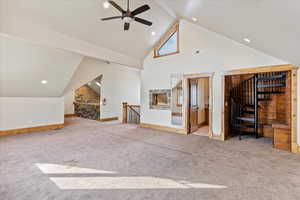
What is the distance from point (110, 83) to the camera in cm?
859

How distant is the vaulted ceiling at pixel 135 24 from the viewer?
2312 millimetres

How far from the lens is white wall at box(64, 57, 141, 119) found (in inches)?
285

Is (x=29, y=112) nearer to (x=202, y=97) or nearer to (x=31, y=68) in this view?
(x=31, y=68)

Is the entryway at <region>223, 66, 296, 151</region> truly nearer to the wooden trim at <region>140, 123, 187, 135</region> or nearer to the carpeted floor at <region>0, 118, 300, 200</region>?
the carpeted floor at <region>0, 118, 300, 200</region>

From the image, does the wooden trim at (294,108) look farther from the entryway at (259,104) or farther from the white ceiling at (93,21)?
the white ceiling at (93,21)

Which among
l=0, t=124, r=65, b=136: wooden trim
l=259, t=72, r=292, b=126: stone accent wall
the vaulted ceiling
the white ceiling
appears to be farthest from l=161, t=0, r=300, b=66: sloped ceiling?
l=0, t=124, r=65, b=136: wooden trim

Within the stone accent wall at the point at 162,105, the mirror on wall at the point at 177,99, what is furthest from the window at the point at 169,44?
the stone accent wall at the point at 162,105

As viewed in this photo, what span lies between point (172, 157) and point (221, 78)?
9.99ft

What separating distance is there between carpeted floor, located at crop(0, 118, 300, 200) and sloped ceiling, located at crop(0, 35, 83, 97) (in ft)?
6.06

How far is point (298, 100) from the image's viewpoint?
3637mm

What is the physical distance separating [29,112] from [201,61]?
6.73 metres

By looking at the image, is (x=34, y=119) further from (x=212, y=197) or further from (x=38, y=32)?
(x=212, y=197)

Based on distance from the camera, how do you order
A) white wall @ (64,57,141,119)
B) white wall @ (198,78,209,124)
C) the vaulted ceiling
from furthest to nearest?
1. white wall @ (64,57,141,119)
2. white wall @ (198,78,209,124)
3. the vaulted ceiling

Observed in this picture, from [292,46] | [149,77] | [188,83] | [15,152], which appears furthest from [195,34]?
[15,152]
